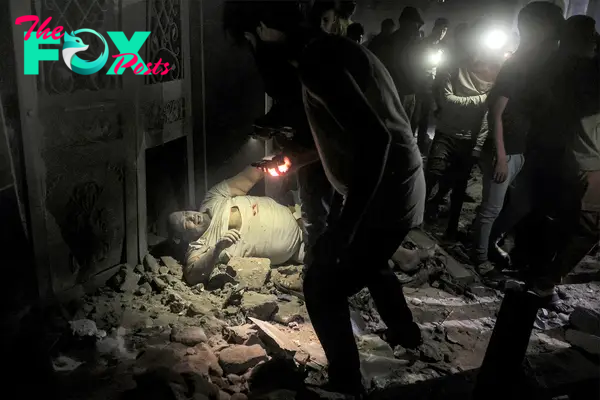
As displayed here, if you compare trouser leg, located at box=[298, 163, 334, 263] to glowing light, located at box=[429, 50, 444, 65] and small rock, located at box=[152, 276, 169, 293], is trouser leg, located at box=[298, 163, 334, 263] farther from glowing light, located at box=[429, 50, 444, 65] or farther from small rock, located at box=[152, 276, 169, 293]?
glowing light, located at box=[429, 50, 444, 65]

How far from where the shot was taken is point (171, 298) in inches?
165

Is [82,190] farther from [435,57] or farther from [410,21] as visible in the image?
[435,57]

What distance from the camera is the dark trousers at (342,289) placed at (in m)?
2.52

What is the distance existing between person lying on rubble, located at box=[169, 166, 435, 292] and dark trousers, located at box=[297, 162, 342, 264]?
58 centimetres

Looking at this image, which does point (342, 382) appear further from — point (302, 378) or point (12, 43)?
point (12, 43)

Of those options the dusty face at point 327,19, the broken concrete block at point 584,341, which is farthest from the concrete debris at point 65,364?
the broken concrete block at point 584,341

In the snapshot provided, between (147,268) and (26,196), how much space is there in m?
1.47

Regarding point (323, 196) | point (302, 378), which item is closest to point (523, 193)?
point (323, 196)

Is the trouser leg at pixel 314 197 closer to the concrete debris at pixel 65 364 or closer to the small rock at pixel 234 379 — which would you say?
the small rock at pixel 234 379

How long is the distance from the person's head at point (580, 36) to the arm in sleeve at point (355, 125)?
8.75ft

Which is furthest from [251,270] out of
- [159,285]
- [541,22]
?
[541,22]

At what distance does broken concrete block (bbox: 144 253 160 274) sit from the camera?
15.5 ft

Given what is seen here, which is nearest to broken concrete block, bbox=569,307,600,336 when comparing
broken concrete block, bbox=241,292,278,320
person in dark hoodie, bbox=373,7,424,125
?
broken concrete block, bbox=241,292,278,320

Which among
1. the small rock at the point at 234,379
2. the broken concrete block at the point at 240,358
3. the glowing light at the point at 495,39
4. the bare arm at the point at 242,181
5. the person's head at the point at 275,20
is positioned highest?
the glowing light at the point at 495,39
